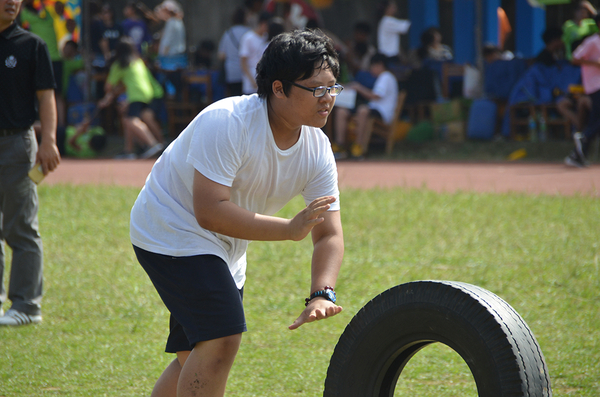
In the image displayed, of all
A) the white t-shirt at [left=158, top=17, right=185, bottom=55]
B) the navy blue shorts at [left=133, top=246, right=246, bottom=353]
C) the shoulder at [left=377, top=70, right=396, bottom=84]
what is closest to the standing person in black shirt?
the navy blue shorts at [left=133, top=246, right=246, bottom=353]

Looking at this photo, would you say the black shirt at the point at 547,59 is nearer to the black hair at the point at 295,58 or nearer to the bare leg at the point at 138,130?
the bare leg at the point at 138,130

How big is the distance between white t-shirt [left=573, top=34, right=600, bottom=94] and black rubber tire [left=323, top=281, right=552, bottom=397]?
8236 mm

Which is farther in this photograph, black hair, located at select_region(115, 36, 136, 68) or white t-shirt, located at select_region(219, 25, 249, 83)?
white t-shirt, located at select_region(219, 25, 249, 83)

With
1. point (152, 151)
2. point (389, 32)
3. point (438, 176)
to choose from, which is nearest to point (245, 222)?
point (438, 176)

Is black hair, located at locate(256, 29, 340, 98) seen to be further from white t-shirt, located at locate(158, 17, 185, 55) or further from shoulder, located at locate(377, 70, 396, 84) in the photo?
white t-shirt, located at locate(158, 17, 185, 55)

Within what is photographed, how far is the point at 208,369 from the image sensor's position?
247 cm

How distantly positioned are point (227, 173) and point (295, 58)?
18.6 inches

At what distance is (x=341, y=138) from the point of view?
1240cm

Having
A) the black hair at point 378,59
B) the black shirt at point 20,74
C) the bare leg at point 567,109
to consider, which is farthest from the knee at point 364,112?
the black shirt at point 20,74

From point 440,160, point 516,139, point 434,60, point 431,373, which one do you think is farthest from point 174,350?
point 434,60

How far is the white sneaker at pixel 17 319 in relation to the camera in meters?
4.45

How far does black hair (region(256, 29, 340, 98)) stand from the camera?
8.25 feet

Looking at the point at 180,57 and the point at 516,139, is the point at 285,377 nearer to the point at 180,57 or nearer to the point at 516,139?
the point at 516,139

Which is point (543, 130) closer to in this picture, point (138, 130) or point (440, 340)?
point (138, 130)
